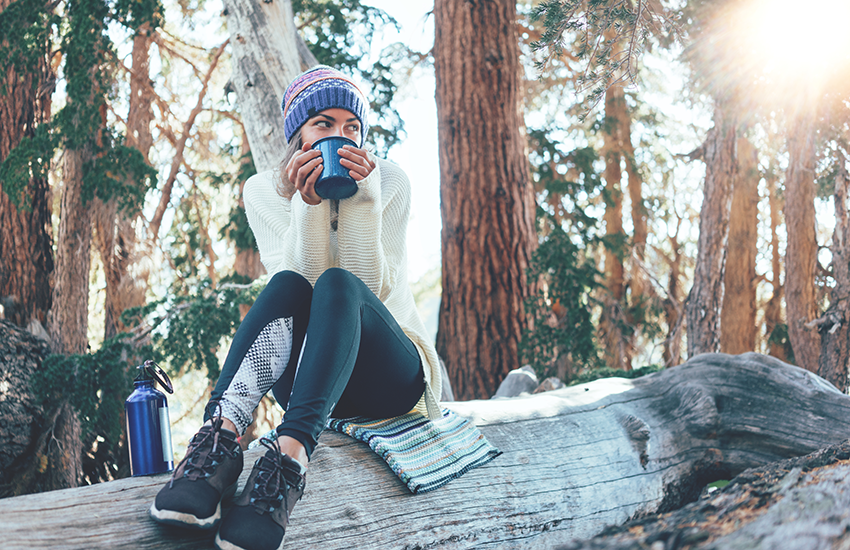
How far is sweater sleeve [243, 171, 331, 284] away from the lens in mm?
2061

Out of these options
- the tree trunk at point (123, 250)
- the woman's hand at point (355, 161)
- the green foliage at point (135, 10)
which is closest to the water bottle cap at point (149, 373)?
the woman's hand at point (355, 161)

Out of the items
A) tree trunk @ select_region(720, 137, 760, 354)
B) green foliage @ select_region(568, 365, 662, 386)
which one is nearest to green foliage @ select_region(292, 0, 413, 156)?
green foliage @ select_region(568, 365, 662, 386)

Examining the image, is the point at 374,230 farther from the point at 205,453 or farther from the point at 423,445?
the point at 205,453

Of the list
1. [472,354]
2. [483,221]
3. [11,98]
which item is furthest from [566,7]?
[11,98]

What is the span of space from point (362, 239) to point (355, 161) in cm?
32

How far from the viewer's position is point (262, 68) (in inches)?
152

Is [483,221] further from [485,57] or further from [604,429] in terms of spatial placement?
[604,429]

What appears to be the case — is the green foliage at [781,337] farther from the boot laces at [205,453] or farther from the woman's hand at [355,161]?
the boot laces at [205,453]

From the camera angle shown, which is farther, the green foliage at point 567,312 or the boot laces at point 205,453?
the green foliage at point 567,312

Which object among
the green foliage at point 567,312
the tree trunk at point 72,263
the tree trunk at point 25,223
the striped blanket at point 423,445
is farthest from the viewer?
the tree trunk at point 25,223

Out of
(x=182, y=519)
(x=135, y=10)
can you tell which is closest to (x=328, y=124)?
(x=182, y=519)

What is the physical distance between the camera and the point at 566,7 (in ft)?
7.87

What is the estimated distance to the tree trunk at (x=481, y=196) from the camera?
16.3 ft

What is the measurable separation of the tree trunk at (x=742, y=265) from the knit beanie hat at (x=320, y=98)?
25.8 ft
